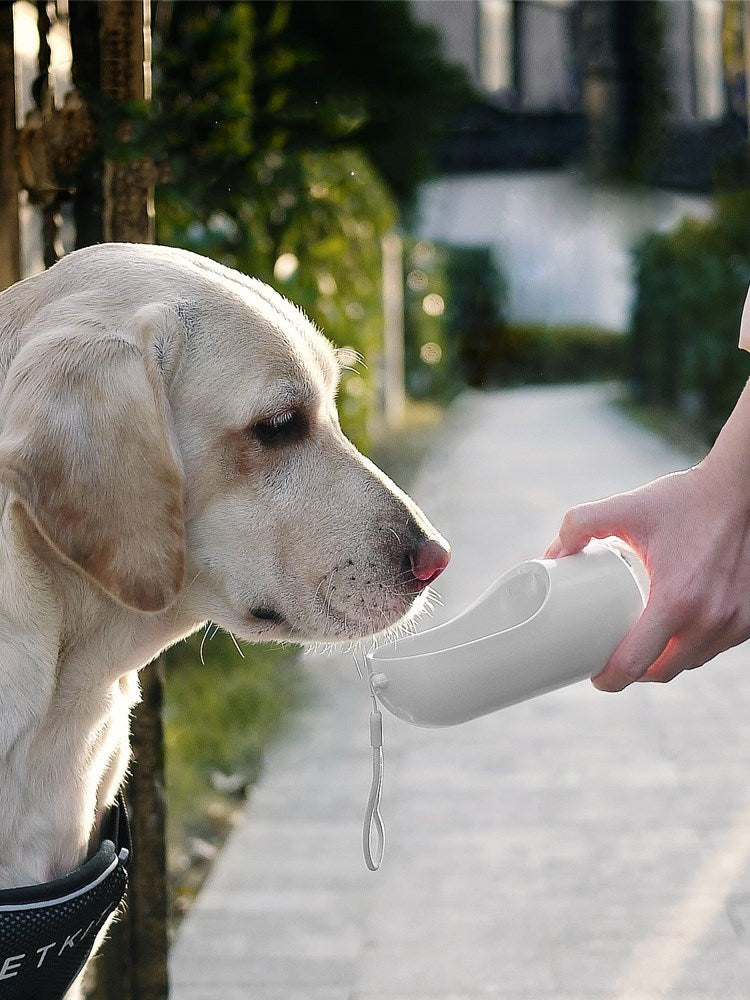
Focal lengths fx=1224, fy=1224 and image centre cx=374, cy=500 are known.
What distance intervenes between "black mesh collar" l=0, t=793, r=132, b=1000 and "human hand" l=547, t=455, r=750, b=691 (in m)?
0.88

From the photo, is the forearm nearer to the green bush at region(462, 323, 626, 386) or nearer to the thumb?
the thumb

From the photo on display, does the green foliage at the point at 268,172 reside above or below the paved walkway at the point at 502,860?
above

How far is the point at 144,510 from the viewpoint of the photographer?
5.74 ft

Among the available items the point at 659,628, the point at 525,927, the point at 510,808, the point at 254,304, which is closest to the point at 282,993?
the point at 525,927

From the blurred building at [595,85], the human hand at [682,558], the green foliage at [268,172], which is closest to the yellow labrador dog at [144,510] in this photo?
the human hand at [682,558]

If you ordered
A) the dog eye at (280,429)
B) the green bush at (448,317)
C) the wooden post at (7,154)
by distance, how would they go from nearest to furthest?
1. the dog eye at (280,429)
2. the wooden post at (7,154)
3. the green bush at (448,317)

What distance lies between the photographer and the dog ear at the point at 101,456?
5.55 feet

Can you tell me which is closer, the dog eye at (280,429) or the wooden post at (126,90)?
the dog eye at (280,429)

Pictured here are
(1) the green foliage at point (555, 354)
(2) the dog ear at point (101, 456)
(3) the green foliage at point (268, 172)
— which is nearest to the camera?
(2) the dog ear at point (101, 456)

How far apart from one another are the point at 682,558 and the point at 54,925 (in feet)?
3.70

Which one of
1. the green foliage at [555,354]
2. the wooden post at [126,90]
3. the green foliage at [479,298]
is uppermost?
the wooden post at [126,90]

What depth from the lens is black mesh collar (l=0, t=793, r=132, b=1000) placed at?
177 cm

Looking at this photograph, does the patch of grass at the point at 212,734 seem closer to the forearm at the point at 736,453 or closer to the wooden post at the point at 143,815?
the wooden post at the point at 143,815

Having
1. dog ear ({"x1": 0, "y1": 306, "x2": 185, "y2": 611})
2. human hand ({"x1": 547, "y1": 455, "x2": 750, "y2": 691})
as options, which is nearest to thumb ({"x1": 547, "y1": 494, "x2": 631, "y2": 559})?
human hand ({"x1": 547, "y1": 455, "x2": 750, "y2": 691})
